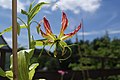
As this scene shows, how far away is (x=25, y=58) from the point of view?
14.9 inches

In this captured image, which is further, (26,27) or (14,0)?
(26,27)

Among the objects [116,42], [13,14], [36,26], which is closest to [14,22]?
[13,14]

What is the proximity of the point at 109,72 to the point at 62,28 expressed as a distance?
2782 mm

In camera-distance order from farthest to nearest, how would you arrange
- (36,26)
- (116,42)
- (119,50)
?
(116,42), (119,50), (36,26)

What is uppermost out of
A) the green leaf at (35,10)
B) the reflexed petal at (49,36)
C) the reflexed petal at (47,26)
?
the green leaf at (35,10)

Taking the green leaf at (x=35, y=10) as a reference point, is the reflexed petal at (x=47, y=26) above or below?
below

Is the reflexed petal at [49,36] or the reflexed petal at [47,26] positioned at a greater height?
the reflexed petal at [47,26]

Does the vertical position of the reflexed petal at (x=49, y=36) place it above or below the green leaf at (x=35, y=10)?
below

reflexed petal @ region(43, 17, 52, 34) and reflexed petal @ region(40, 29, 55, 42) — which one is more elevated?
reflexed petal @ region(43, 17, 52, 34)

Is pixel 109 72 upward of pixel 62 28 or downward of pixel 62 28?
downward

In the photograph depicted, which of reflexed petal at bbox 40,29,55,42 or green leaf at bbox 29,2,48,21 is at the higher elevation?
green leaf at bbox 29,2,48,21

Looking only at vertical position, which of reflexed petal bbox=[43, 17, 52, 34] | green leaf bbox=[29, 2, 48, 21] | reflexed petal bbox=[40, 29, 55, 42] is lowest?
reflexed petal bbox=[40, 29, 55, 42]

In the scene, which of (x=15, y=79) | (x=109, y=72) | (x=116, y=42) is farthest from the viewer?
(x=116, y=42)

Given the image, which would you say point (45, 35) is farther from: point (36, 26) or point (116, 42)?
point (116, 42)
